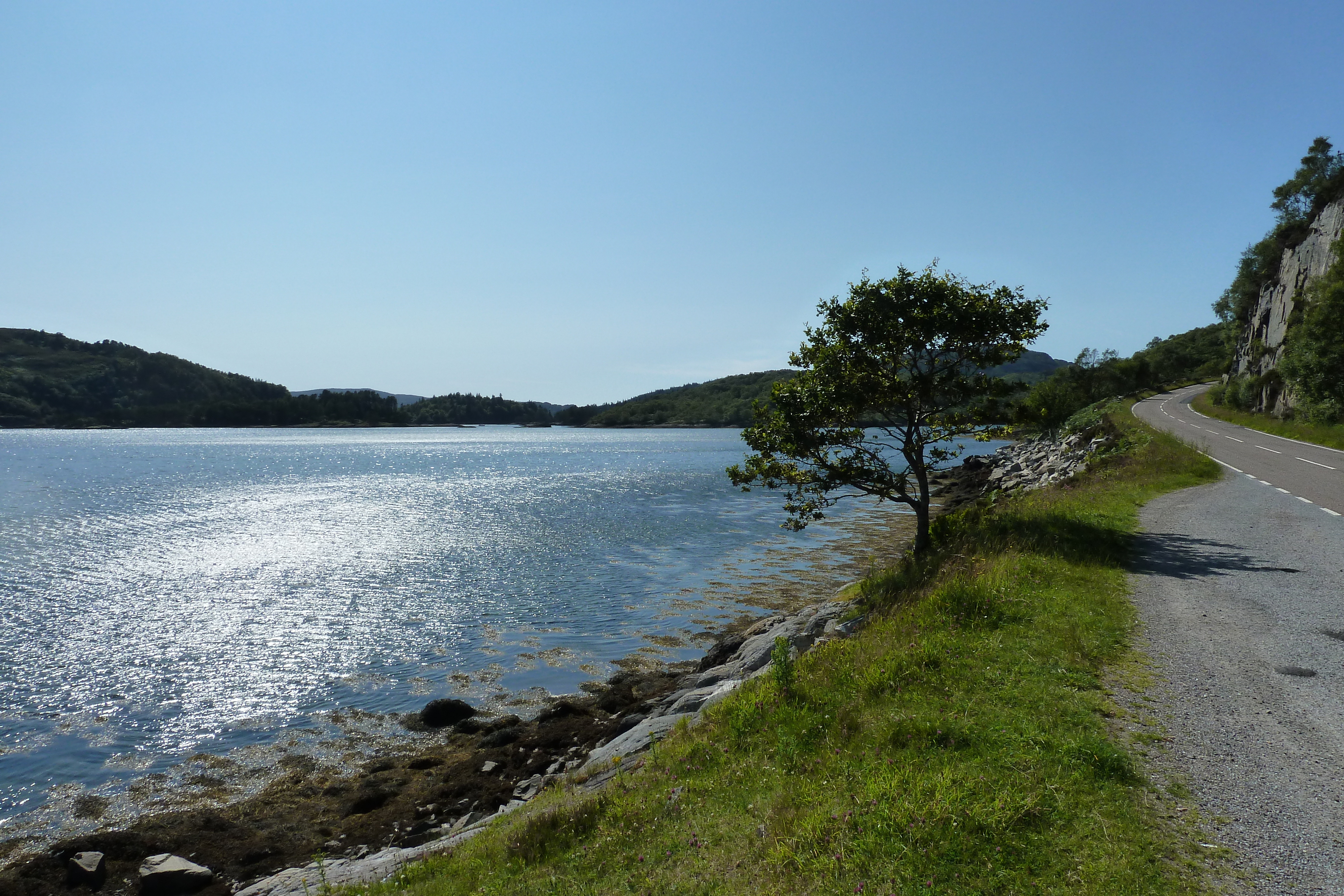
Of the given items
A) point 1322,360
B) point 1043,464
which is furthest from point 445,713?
point 1322,360

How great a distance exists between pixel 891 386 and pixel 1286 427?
44243mm

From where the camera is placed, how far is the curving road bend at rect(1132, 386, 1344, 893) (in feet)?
18.1

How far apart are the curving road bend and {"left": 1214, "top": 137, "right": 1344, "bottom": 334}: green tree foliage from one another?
7882cm

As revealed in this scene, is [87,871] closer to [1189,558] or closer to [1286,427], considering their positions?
[1189,558]

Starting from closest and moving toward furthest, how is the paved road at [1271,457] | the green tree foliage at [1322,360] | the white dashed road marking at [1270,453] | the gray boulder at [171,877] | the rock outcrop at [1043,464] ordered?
the gray boulder at [171,877] → the white dashed road marking at [1270,453] → the paved road at [1271,457] → the rock outcrop at [1043,464] → the green tree foliage at [1322,360]

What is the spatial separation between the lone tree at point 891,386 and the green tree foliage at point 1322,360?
37195 millimetres

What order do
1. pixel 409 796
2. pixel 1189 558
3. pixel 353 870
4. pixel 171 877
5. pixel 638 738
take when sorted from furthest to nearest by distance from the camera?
pixel 1189 558 → pixel 409 796 → pixel 638 738 → pixel 171 877 → pixel 353 870

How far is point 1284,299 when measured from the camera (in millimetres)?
72000

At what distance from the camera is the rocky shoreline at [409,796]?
476 inches

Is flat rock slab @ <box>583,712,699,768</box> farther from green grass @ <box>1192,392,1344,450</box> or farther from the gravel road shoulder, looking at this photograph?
green grass @ <box>1192,392,1344,450</box>

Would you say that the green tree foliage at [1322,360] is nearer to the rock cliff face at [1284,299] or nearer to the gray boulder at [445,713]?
the rock cliff face at [1284,299]

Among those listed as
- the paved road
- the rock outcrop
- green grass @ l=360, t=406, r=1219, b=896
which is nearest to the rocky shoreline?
green grass @ l=360, t=406, r=1219, b=896

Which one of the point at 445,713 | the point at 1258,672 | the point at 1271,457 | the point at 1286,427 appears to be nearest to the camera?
the point at 1258,672

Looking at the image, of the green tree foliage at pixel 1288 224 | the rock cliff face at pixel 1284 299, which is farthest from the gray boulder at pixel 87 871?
the green tree foliage at pixel 1288 224
